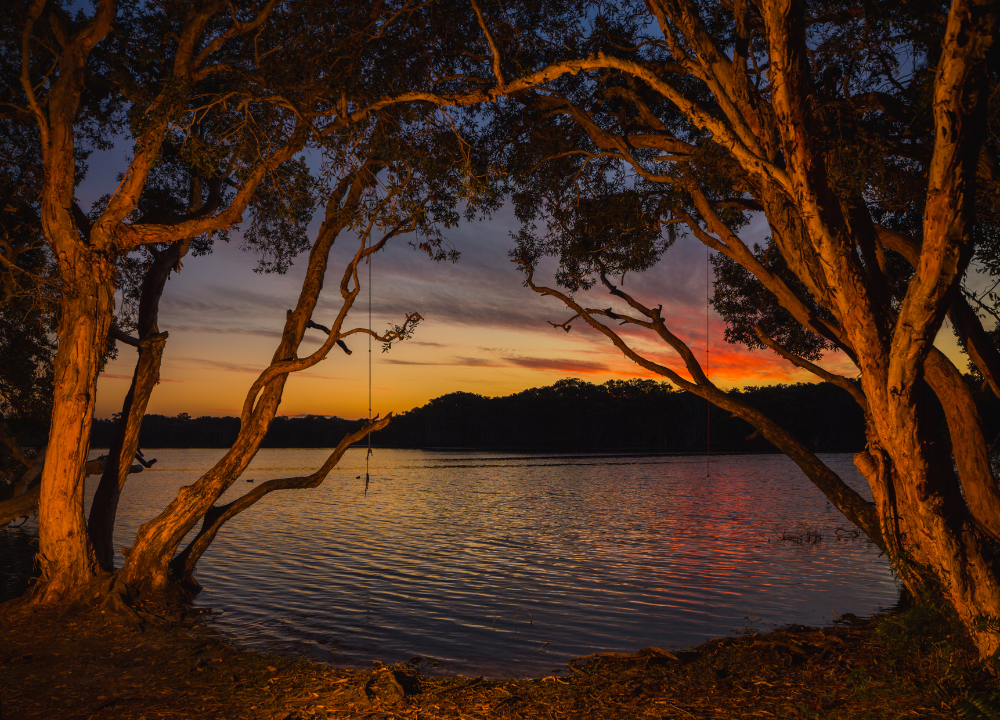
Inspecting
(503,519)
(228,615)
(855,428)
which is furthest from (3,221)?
(855,428)

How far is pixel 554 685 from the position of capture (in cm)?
564

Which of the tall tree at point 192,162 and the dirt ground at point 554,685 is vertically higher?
the tall tree at point 192,162

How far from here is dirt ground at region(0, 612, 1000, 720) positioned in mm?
4941

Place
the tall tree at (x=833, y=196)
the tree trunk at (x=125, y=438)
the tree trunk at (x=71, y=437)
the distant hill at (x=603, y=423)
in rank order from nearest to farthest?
1. the tall tree at (x=833, y=196)
2. the tree trunk at (x=71, y=437)
3. the tree trunk at (x=125, y=438)
4. the distant hill at (x=603, y=423)

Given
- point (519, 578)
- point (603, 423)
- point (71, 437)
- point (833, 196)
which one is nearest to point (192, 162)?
point (71, 437)

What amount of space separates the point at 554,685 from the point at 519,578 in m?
8.71

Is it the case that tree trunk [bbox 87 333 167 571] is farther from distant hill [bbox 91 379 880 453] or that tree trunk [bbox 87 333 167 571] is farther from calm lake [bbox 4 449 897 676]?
distant hill [bbox 91 379 880 453]

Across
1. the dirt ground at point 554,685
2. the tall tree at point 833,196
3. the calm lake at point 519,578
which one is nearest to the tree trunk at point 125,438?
the calm lake at point 519,578

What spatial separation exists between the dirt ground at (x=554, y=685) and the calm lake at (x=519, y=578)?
2.19 metres

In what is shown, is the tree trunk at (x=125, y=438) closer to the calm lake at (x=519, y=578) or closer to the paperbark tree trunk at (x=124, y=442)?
the paperbark tree trunk at (x=124, y=442)

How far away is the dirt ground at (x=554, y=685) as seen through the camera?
494 centimetres

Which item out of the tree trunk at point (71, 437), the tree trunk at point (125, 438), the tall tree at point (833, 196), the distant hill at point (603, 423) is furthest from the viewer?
the distant hill at point (603, 423)

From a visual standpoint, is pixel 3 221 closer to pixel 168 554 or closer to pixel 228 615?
pixel 168 554

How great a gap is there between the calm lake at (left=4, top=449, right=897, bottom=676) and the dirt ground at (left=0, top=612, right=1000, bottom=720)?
86.3 inches
